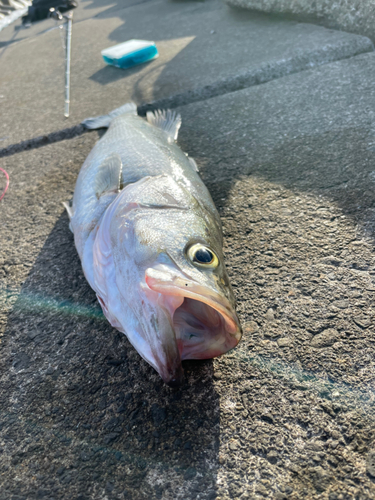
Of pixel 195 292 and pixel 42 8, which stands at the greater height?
pixel 42 8

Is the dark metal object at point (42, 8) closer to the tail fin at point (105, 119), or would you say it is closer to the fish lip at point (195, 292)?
the tail fin at point (105, 119)

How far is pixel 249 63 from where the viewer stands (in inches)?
184

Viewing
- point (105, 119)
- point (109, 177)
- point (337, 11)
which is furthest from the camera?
point (337, 11)

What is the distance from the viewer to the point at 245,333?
6.06ft

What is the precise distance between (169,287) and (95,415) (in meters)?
0.69

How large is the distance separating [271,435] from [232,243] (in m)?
1.21

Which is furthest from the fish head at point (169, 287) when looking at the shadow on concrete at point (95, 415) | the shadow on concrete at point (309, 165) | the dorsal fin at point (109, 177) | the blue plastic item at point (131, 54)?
the blue plastic item at point (131, 54)

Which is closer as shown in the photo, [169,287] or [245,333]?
[169,287]

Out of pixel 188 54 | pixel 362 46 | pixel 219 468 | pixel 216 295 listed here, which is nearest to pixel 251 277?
pixel 216 295

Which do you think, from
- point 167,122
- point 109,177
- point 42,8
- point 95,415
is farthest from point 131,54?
point 42,8

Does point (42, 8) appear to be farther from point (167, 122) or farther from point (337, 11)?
point (167, 122)

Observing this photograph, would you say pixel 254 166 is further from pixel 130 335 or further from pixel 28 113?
pixel 28 113

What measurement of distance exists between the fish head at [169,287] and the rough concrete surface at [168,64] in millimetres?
2895

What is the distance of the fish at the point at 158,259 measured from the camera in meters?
1.39
